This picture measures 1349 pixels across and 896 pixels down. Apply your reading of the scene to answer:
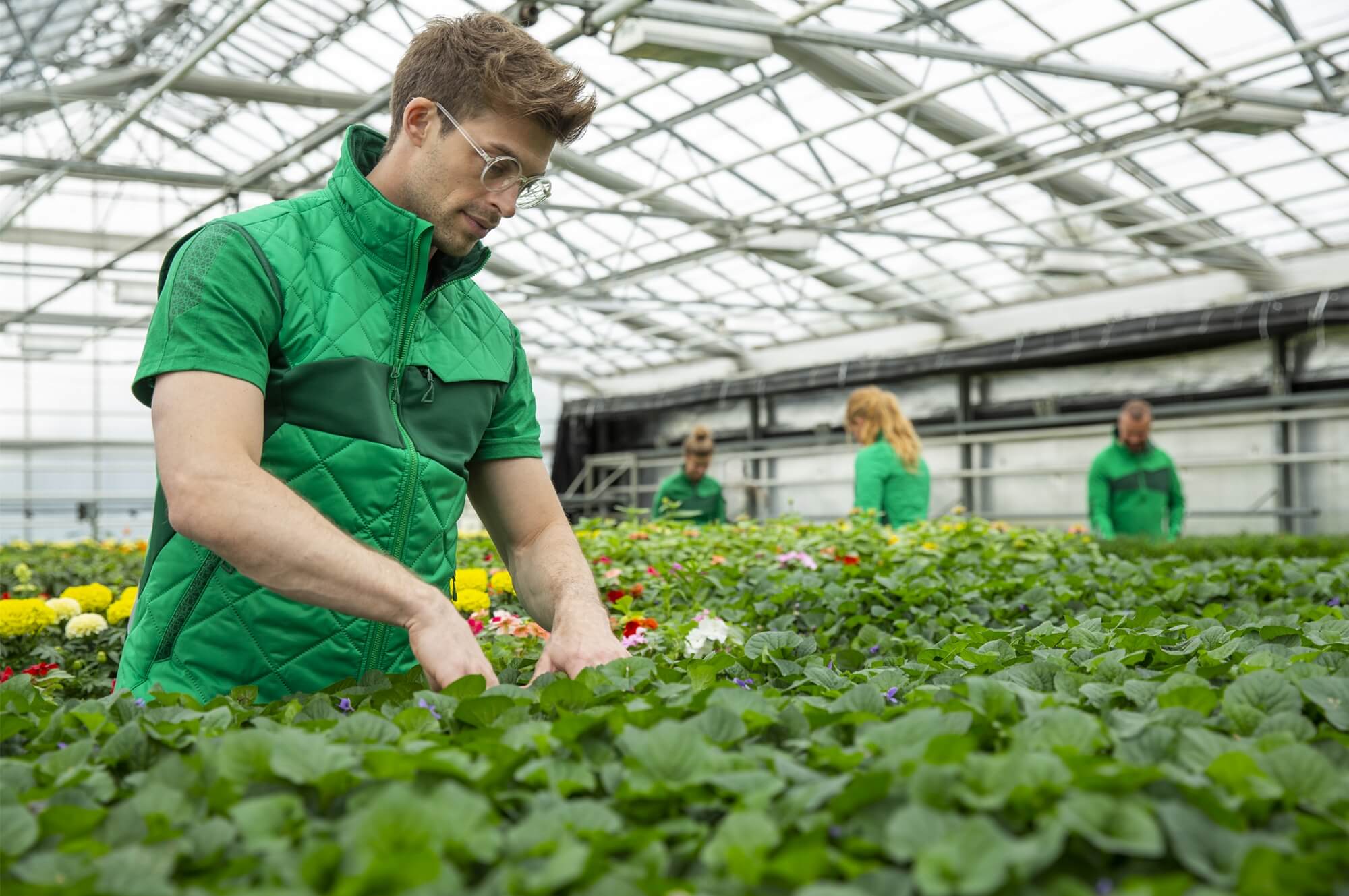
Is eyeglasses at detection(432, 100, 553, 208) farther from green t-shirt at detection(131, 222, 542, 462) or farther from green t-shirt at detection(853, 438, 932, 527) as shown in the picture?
green t-shirt at detection(853, 438, 932, 527)

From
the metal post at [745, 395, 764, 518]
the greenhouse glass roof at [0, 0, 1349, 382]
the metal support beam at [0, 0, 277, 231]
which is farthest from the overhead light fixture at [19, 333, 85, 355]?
the metal post at [745, 395, 764, 518]

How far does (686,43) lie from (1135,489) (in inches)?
146

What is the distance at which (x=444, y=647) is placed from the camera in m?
1.31

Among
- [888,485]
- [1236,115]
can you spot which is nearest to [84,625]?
[888,485]

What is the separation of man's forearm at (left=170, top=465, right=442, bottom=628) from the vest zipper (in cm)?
27

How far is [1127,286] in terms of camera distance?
13.9 m

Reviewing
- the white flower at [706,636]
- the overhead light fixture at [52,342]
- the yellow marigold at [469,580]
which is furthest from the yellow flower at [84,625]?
the overhead light fixture at [52,342]

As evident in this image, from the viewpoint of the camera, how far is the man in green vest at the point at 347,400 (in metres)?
1.35

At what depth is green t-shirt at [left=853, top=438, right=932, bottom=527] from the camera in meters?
5.41

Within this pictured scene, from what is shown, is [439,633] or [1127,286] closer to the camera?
[439,633]

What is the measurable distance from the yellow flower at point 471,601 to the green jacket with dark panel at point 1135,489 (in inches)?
184

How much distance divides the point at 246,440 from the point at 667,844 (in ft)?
2.78

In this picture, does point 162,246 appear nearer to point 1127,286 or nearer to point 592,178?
point 592,178

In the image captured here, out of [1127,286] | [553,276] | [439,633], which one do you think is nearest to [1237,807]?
[439,633]
